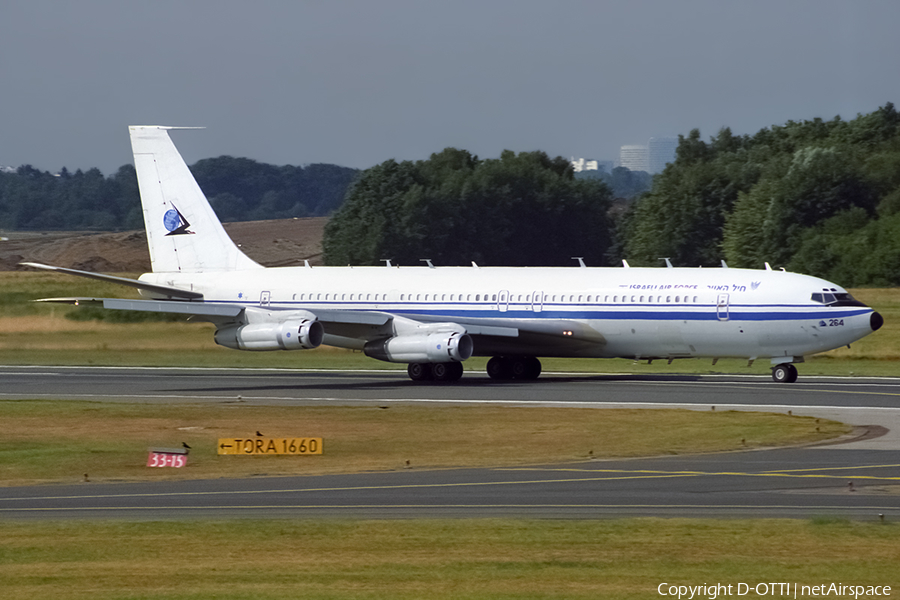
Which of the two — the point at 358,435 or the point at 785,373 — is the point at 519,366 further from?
the point at 358,435

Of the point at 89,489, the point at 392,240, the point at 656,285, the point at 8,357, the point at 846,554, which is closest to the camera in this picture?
the point at 846,554

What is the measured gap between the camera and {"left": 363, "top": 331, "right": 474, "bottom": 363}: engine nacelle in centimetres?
4544

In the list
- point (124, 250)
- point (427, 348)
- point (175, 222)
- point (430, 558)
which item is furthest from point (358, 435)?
point (124, 250)

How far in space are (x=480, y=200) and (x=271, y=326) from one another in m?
78.7

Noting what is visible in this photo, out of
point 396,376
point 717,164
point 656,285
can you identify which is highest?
point 717,164

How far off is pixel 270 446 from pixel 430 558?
489 inches

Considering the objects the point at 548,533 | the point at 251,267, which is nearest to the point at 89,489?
the point at 548,533

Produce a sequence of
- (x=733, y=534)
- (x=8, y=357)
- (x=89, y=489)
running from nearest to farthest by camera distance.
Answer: (x=733, y=534) < (x=89, y=489) < (x=8, y=357)

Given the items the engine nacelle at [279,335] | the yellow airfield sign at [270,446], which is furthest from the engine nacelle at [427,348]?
the yellow airfield sign at [270,446]

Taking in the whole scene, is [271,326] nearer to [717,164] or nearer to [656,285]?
[656,285]

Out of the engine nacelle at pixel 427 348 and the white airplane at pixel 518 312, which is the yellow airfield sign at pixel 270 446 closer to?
the white airplane at pixel 518 312

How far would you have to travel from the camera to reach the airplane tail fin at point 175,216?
55.5 meters

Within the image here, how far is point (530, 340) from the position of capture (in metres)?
47.5

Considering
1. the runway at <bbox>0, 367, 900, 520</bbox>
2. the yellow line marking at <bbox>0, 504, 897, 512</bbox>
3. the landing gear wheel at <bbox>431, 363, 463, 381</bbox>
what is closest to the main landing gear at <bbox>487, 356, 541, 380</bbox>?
the landing gear wheel at <bbox>431, 363, 463, 381</bbox>
